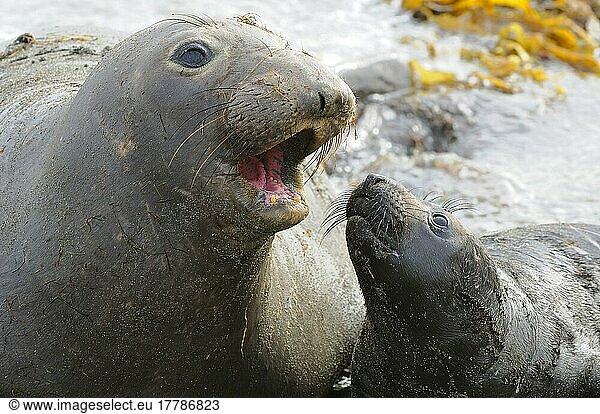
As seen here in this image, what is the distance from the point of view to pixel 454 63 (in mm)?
11570

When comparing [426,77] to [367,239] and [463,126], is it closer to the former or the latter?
[463,126]

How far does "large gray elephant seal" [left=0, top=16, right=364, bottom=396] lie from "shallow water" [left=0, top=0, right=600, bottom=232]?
280cm

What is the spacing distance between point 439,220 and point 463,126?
5035mm

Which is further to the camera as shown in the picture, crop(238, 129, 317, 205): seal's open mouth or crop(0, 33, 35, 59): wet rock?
crop(0, 33, 35, 59): wet rock

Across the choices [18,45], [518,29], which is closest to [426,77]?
[518,29]

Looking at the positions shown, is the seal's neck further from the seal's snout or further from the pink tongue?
the seal's snout

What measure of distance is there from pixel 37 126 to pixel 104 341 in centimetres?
94

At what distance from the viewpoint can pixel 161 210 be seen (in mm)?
3727

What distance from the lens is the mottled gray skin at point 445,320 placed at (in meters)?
4.84

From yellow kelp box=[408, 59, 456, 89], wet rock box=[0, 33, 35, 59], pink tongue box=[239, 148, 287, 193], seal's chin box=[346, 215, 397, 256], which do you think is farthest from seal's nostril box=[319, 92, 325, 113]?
yellow kelp box=[408, 59, 456, 89]

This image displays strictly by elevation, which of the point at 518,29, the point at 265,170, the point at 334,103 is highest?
the point at 334,103

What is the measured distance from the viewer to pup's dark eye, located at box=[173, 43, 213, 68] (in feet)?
12.1

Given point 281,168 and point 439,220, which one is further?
point 439,220

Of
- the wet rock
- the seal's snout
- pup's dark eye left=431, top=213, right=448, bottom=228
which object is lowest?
pup's dark eye left=431, top=213, right=448, bottom=228
